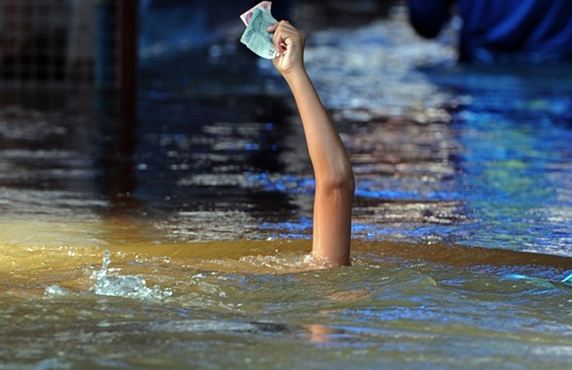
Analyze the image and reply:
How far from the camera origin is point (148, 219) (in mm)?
7195

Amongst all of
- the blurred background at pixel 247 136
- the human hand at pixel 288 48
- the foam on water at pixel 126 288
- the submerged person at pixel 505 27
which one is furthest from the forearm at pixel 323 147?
the submerged person at pixel 505 27

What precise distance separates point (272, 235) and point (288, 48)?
1.44 meters

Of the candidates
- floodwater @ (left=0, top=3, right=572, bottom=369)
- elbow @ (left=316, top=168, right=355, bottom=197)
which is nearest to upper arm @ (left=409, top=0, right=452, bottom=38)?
floodwater @ (left=0, top=3, right=572, bottom=369)

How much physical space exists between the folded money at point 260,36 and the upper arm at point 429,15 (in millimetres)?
12212

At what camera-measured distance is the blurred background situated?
24.1 ft

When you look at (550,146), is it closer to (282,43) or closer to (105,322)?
(282,43)

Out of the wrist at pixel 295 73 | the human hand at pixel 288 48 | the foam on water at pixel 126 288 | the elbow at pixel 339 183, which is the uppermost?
the human hand at pixel 288 48

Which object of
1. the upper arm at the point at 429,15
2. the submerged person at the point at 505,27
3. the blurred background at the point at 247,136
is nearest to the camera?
the blurred background at the point at 247,136

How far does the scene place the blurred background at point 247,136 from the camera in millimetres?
7332

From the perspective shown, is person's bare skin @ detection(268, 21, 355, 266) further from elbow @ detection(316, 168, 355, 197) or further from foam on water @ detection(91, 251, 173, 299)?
foam on water @ detection(91, 251, 173, 299)

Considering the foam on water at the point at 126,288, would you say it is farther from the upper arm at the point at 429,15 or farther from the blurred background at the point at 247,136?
the upper arm at the point at 429,15

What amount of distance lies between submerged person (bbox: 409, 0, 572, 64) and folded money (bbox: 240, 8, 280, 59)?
12.2 meters

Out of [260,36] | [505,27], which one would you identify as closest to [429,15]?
[505,27]

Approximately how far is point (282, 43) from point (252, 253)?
1.09m
